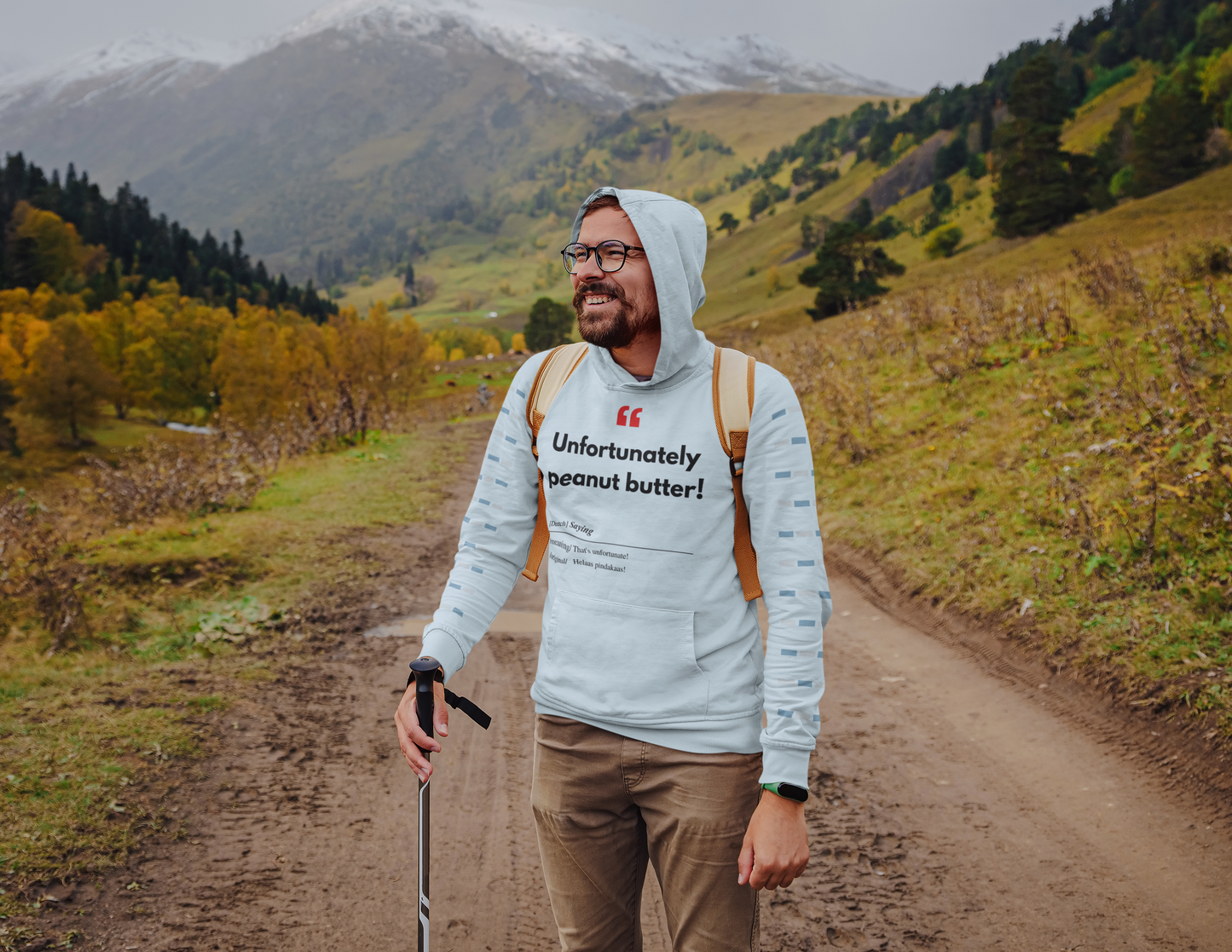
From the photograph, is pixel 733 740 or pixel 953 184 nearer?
pixel 733 740

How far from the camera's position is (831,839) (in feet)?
13.7

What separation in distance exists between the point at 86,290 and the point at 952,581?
308 ft

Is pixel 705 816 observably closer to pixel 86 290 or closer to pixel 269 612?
pixel 269 612

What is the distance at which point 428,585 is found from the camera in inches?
348

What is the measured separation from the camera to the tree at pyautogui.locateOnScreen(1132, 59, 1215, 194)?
49375 millimetres

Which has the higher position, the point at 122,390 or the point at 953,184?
the point at 953,184

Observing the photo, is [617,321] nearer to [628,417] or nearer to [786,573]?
[628,417]

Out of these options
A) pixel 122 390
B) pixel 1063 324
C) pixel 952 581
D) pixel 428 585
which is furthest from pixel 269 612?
pixel 122 390

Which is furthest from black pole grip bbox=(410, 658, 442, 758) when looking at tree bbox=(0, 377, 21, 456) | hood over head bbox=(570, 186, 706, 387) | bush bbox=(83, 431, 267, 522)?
tree bbox=(0, 377, 21, 456)

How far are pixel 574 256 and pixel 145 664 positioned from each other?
5.67 metres

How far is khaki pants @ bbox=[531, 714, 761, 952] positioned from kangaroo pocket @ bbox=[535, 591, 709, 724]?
0.09m

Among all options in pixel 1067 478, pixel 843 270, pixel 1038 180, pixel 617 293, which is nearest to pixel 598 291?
pixel 617 293

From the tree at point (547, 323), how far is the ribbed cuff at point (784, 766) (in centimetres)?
7379

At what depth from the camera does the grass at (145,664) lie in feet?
13.0
